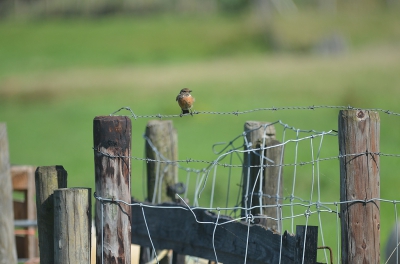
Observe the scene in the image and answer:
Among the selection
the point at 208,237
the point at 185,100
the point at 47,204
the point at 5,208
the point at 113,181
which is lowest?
the point at 208,237

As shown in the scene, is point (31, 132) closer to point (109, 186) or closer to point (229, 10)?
point (109, 186)

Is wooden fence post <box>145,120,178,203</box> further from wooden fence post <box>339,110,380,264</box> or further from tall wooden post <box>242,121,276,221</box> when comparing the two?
wooden fence post <box>339,110,380,264</box>

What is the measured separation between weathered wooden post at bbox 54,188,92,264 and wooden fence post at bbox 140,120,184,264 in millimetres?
2390

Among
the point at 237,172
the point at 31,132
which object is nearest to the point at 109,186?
the point at 237,172

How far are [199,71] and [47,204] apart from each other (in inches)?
1223

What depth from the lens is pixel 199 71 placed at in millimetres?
35156

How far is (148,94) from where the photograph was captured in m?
30.2

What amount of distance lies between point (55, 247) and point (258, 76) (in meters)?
29.7

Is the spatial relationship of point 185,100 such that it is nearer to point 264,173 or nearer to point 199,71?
point 264,173

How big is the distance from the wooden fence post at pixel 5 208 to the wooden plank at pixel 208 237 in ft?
3.46

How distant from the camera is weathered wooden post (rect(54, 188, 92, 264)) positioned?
406cm

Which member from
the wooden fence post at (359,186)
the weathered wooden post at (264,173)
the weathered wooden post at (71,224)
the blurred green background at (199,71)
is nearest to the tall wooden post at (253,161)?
the weathered wooden post at (264,173)

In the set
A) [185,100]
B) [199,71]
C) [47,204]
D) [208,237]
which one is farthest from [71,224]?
[199,71]

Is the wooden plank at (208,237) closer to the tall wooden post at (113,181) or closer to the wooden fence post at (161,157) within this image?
the tall wooden post at (113,181)
